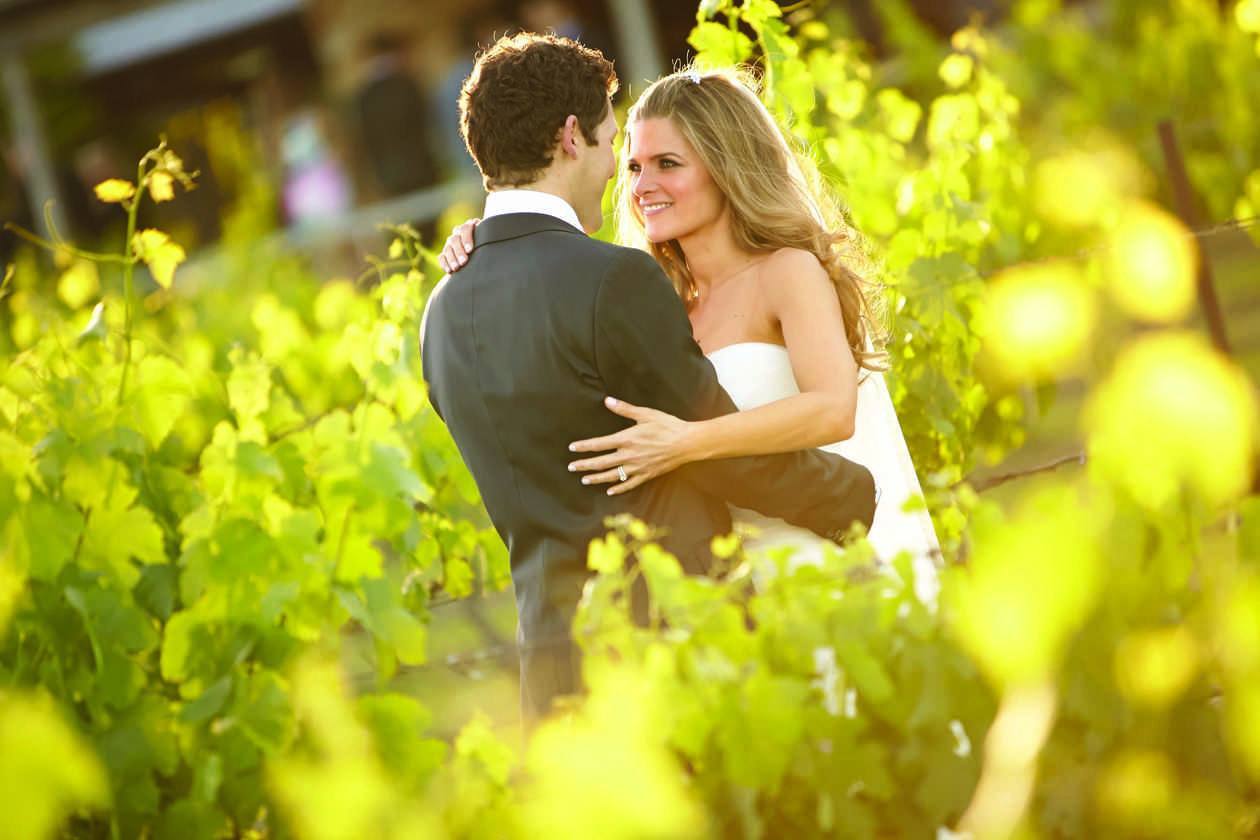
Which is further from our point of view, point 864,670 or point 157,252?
point 157,252

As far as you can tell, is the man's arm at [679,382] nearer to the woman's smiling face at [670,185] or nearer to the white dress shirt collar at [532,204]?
the white dress shirt collar at [532,204]

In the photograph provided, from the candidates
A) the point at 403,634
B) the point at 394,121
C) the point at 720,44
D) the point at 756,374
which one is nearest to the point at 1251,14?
the point at 720,44

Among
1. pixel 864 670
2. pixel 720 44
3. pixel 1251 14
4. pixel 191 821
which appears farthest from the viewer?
pixel 1251 14

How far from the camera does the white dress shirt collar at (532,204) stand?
1942 millimetres

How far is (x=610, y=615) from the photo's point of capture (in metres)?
1.39

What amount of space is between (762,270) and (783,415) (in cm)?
42

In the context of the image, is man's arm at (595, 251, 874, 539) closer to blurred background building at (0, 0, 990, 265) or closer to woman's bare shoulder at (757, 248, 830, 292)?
woman's bare shoulder at (757, 248, 830, 292)

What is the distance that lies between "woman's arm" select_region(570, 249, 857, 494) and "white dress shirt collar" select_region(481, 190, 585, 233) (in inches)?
12.0

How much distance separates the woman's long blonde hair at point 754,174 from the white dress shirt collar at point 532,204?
557 mm

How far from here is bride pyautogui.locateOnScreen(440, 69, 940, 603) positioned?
2262 millimetres

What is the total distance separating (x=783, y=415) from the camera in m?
2.07

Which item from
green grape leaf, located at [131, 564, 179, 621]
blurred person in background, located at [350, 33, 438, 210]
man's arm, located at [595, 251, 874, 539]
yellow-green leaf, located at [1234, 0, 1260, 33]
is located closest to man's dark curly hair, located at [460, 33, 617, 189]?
man's arm, located at [595, 251, 874, 539]

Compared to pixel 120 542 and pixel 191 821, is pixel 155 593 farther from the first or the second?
pixel 191 821

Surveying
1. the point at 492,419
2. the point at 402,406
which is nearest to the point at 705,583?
the point at 492,419
